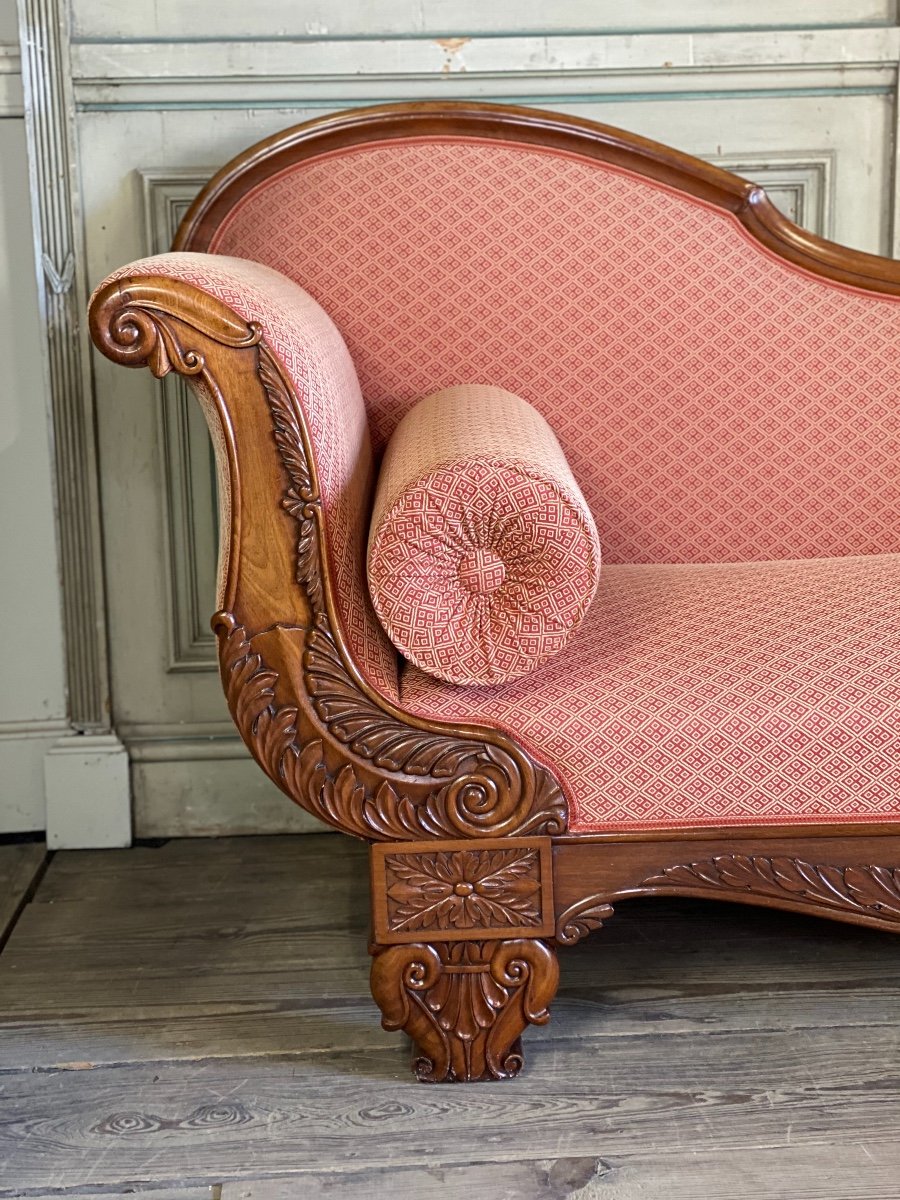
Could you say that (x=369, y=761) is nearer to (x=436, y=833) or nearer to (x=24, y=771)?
(x=436, y=833)

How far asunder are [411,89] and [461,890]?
4.08 feet

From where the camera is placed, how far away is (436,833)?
3.78ft

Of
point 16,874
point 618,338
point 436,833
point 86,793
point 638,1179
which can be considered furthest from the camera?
point 86,793

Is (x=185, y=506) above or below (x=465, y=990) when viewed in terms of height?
above

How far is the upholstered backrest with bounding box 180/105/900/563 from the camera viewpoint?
165 centimetres

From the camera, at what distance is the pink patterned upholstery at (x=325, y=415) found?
3.57 ft

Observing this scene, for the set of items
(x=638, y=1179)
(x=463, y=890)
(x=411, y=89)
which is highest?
(x=411, y=89)

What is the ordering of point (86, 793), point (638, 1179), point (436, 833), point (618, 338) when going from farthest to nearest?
1. point (86, 793)
2. point (618, 338)
3. point (436, 833)
4. point (638, 1179)

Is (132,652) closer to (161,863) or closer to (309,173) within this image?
(161,863)

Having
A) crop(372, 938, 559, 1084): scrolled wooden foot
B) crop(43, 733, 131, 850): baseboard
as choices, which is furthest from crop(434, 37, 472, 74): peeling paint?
crop(372, 938, 559, 1084): scrolled wooden foot

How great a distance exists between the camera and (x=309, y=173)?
1.67 m

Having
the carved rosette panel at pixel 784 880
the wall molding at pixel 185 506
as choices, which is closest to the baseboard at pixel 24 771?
the wall molding at pixel 185 506

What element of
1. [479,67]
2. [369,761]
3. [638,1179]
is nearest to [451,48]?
[479,67]

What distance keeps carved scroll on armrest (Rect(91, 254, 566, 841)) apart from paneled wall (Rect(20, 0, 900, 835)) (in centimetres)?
71
